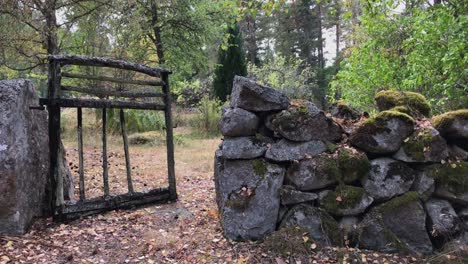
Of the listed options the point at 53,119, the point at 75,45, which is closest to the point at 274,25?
the point at 75,45

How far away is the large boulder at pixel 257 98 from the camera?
3.73 meters

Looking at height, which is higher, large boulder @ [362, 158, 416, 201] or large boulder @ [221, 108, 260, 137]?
large boulder @ [221, 108, 260, 137]

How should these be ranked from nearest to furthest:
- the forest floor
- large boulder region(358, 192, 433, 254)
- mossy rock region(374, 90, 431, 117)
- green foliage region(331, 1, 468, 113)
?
the forest floor < large boulder region(358, 192, 433, 254) < mossy rock region(374, 90, 431, 117) < green foliage region(331, 1, 468, 113)

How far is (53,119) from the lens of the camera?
4176 mm

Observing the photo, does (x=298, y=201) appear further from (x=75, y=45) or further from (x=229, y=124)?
(x=75, y=45)

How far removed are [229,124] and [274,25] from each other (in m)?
30.8

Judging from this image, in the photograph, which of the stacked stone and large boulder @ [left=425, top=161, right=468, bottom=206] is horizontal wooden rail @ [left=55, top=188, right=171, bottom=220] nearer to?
the stacked stone

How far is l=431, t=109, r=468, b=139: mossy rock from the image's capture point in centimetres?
360

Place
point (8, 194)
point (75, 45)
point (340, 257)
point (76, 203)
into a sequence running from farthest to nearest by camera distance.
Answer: point (75, 45) < point (76, 203) < point (8, 194) < point (340, 257)

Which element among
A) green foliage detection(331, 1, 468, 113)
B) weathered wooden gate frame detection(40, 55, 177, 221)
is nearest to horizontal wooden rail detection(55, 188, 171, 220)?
weathered wooden gate frame detection(40, 55, 177, 221)

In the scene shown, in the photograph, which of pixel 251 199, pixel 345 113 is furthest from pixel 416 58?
pixel 251 199

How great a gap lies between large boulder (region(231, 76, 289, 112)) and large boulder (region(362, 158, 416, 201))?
1.13m

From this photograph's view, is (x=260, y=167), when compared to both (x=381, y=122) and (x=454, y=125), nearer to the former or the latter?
(x=381, y=122)

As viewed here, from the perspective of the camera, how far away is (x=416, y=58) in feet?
18.8
